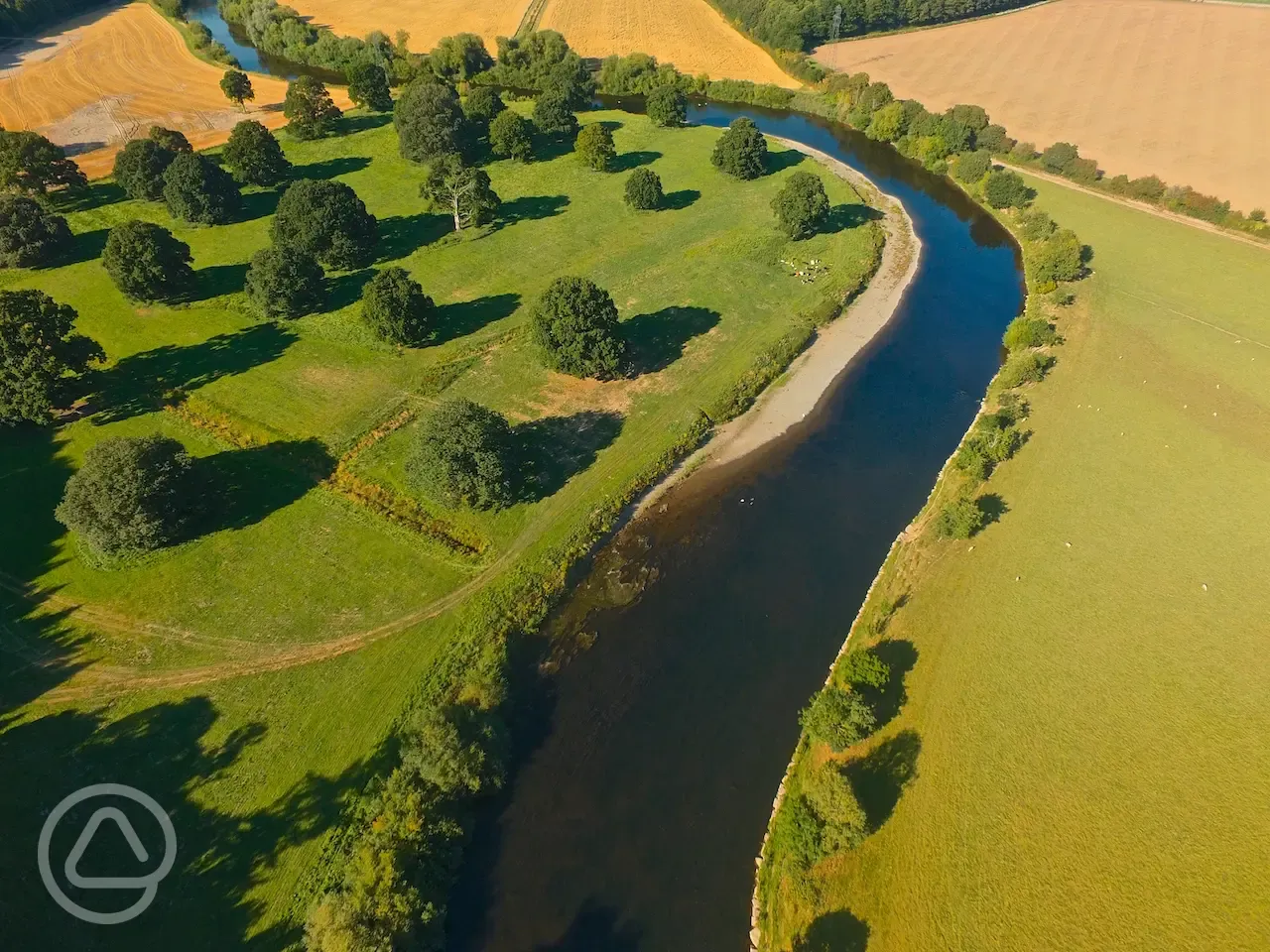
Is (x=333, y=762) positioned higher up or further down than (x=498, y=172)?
further down

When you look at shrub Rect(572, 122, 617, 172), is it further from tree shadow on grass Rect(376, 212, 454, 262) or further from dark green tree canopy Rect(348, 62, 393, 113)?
dark green tree canopy Rect(348, 62, 393, 113)

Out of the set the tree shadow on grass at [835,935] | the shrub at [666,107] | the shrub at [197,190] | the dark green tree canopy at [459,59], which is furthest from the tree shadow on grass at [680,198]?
the tree shadow on grass at [835,935]

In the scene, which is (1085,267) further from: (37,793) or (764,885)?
(37,793)

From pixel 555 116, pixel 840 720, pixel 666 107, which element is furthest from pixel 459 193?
pixel 840 720

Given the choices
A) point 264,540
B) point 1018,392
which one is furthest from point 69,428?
point 1018,392

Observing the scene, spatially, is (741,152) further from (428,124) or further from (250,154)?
(250,154)

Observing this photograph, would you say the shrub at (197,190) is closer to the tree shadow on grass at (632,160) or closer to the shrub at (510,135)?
the shrub at (510,135)
